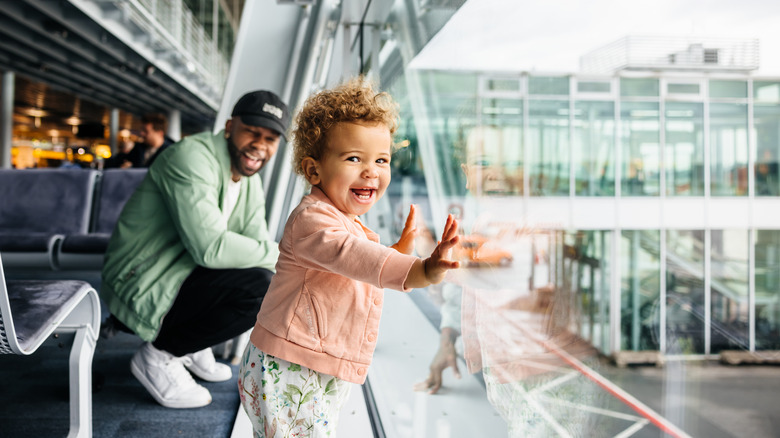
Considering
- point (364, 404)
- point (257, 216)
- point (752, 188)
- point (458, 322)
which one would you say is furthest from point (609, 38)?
point (257, 216)

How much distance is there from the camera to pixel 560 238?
811mm

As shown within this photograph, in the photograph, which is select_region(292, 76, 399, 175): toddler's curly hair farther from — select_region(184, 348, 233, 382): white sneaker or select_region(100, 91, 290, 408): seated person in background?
select_region(184, 348, 233, 382): white sneaker

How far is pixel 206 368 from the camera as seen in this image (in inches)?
78.5

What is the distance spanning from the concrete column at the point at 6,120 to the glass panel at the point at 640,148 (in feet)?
45.4

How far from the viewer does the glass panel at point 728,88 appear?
0.46 metres

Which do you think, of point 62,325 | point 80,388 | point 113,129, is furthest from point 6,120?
point 80,388

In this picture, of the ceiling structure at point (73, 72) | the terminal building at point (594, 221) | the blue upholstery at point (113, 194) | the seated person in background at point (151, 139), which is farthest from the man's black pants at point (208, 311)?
the ceiling structure at point (73, 72)

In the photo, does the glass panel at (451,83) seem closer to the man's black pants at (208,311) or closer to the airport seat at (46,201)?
the man's black pants at (208,311)

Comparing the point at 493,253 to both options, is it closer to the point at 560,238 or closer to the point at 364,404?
the point at 560,238

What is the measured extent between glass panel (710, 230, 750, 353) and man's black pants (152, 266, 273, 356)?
1495 mm

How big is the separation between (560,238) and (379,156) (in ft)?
1.00

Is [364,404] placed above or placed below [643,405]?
below

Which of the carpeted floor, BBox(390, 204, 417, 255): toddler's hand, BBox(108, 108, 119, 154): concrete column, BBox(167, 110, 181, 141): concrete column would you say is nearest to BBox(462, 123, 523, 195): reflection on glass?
BBox(390, 204, 417, 255): toddler's hand

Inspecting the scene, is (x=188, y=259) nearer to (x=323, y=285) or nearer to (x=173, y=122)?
(x=323, y=285)
